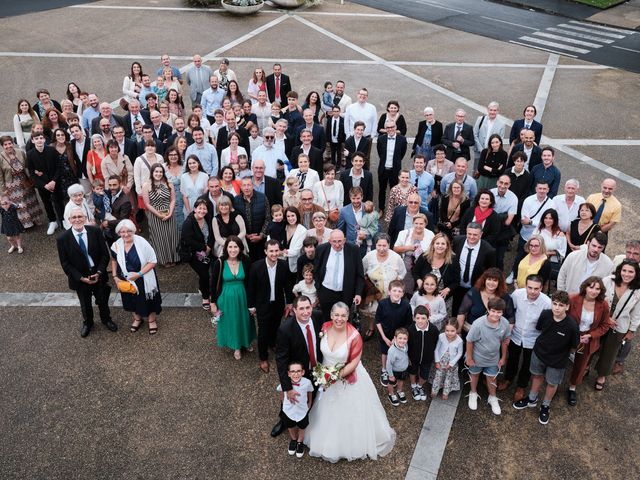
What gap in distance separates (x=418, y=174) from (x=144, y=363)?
5104mm

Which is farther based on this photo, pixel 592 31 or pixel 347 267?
pixel 592 31

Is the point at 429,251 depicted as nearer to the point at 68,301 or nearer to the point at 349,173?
the point at 349,173

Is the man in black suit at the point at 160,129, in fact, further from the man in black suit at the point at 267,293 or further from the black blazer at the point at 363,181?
the man in black suit at the point at 267,293

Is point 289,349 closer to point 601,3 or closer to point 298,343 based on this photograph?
point 298,343

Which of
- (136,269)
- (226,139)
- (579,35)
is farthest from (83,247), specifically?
(579,35)

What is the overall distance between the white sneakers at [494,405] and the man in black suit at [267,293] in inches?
111

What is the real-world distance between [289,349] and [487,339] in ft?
7.76

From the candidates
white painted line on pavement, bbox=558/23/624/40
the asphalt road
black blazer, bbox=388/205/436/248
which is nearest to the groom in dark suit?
black blazer, bbox=388/205/436/248

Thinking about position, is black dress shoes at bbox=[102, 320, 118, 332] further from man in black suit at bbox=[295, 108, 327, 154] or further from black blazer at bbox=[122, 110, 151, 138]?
man in black suit at bbox=[295, 108, 327, 154]

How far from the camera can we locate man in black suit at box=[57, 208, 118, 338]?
7688mm

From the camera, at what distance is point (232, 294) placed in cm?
745

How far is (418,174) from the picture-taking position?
9.49 m

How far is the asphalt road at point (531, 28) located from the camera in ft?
72.6

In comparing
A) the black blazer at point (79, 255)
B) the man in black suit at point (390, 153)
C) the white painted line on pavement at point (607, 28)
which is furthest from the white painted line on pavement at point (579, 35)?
the black blazer at point (79, 255)
